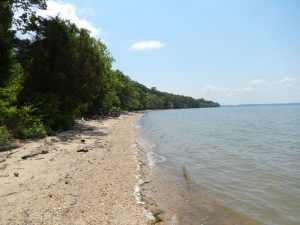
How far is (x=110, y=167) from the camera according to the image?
14.7 metres

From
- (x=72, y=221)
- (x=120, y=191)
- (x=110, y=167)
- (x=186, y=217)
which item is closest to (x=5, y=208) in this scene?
(x=72, y=221)

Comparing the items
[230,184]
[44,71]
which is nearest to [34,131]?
[44,71]

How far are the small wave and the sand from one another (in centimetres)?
116

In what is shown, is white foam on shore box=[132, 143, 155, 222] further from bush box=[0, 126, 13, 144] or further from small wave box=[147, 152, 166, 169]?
bush box=[0, 126, 13, 144]

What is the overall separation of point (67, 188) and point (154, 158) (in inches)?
369

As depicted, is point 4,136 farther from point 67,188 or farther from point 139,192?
point 139,192

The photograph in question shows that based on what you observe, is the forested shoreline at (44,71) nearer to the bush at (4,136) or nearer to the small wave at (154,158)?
the bush at (4,136)

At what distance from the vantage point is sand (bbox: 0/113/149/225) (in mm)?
8195

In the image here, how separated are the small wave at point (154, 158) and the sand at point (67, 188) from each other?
116 cm

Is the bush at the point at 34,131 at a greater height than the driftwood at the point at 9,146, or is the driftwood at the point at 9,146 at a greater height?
the bush at the point at 34,131

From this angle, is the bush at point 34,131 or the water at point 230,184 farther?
the bush at point 34,131

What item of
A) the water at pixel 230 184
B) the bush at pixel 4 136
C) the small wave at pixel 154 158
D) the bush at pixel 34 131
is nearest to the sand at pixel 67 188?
the small wave at pixel 154 158

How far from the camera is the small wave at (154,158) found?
1745 centimetres

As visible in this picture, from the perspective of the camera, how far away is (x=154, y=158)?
63.6 ft
